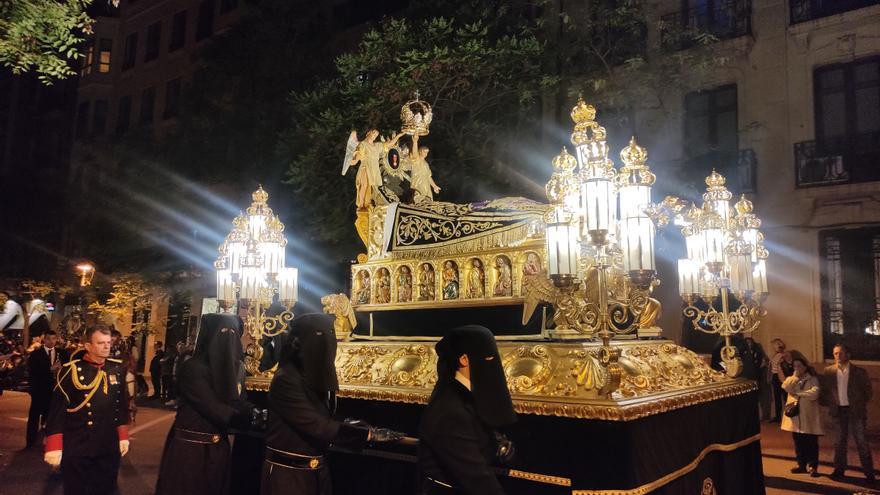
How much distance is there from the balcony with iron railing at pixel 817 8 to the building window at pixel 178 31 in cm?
2576

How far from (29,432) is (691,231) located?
1049 centimetres

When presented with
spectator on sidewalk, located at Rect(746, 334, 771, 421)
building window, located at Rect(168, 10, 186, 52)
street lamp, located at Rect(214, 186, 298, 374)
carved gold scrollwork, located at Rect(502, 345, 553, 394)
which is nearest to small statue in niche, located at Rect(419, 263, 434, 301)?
carved gold scrollwork, located at Rect(502, 345, 553, 394)

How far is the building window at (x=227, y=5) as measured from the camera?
2784 centimetres

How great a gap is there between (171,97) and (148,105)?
7.07 ft

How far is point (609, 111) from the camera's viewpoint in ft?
52.0

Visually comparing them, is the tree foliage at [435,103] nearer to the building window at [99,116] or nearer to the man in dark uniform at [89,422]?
the man in dark uniform at [89,422]

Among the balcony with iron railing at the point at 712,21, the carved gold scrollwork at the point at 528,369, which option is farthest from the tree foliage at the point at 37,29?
the balcony with iron railing at the point at 712,21

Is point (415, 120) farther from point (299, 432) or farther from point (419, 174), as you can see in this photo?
point (299, 432)

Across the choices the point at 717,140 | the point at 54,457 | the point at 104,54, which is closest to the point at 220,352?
the point at 54,457

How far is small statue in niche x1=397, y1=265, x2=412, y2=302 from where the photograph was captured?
22.2 ft

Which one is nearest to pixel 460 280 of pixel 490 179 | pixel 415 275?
pixel 415 275

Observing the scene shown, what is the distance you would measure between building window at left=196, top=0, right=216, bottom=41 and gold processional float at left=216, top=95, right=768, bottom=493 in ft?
80.4

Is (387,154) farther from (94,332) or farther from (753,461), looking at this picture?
(753,461)

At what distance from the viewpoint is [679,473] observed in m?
4.70
